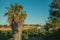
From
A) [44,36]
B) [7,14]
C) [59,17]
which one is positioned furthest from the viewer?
[44,36]

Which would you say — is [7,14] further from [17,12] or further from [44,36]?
[44,36]

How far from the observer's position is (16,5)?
32.4 m

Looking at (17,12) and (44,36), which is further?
(44,36)

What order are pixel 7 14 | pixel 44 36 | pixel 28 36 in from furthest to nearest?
1. pixel 28 36
2. pixel 44 36
3. pixel 7 14

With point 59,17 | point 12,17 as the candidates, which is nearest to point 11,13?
point 12,17

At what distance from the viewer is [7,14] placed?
31859mm

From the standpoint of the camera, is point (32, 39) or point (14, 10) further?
point (32, 39)

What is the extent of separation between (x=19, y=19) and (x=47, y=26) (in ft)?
25.0

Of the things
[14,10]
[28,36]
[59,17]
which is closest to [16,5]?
[14,10]

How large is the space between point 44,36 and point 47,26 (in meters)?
1.82

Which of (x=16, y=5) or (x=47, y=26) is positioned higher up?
(x=16, y=5)

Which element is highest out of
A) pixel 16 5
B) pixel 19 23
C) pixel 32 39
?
pixel 16 5

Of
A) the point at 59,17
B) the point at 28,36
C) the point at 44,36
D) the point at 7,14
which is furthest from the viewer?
the point at 28,36

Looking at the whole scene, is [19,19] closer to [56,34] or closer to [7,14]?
[7,14]
